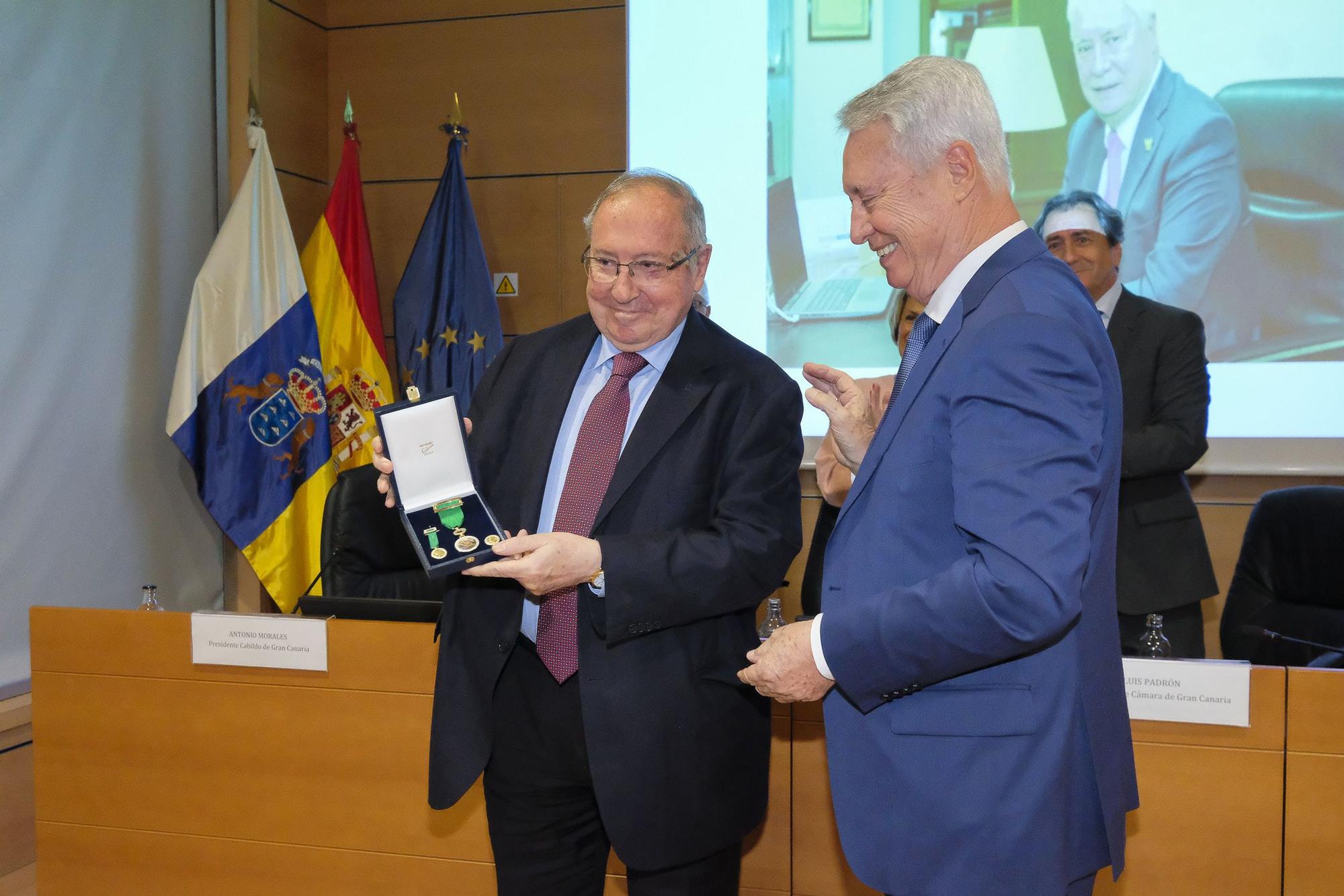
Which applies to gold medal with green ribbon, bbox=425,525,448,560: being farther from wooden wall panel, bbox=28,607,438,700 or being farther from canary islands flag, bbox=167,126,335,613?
canary islands flag, bbox=167,126,335,613

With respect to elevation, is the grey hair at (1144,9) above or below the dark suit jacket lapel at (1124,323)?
above

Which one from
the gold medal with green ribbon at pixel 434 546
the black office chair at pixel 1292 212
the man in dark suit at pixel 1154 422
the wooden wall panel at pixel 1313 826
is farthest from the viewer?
the black office chair at pixel 1292 212

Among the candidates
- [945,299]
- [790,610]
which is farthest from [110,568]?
[945,299]

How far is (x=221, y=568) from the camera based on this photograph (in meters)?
4.12

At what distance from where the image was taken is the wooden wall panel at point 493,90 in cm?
429

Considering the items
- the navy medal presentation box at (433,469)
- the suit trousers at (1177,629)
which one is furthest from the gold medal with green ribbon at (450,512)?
the suit trousers at (1177,629)

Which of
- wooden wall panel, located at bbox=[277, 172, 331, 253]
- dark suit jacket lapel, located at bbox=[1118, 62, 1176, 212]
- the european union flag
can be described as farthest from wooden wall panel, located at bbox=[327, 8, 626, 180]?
dark suit jacket lapel, located at bbox=[1118, 62, 1176, 212]

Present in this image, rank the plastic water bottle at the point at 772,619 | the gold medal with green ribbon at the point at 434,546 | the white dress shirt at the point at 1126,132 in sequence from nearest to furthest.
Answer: the gold medal with green ribbon at the point at 434,546
the plastic water bottle at the point at 772,619
the white dress shirt at the point at 1126,132

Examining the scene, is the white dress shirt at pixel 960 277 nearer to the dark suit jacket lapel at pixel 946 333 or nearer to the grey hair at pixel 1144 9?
the dark suit jacket lapel at pixel 946 333

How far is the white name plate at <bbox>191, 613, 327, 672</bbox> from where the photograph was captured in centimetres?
216

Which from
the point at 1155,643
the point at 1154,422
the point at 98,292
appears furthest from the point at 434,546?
the point at 98,292

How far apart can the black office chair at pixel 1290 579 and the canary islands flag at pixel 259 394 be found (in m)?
3.10

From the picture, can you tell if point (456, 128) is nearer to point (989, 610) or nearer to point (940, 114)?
point (940, 114)

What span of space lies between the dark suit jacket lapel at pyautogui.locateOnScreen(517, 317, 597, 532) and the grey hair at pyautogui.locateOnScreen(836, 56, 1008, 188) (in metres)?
0.67
